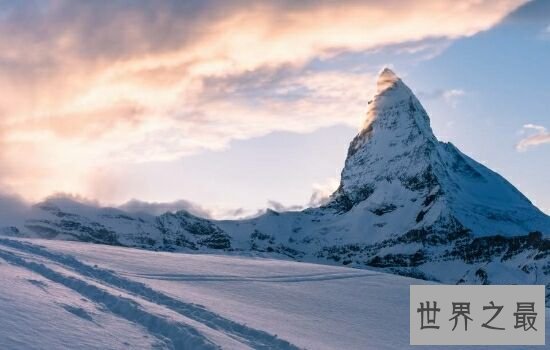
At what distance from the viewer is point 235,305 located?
24.2 m

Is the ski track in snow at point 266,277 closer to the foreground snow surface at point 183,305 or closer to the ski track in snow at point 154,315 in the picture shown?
the foreground snow surface at point 183,305

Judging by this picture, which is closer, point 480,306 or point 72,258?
point 480,306

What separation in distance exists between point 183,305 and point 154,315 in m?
3.32

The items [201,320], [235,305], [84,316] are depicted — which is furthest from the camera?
[235,305]

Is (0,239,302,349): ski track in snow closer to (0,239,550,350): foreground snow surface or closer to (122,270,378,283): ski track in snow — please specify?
(0,239,550,350): foreground snow surface

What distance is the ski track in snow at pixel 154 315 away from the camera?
675 inches

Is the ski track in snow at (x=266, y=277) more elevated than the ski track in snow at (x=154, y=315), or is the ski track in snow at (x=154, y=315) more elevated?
the ski track in snow at (x=266, y=277)

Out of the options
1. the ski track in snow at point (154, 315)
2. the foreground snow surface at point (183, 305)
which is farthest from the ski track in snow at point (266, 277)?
the ski track in snow at point (154, 315)

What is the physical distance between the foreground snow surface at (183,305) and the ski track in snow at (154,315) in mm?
34

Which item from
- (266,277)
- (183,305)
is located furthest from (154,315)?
(266,277)

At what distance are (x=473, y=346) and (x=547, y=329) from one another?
229 inches

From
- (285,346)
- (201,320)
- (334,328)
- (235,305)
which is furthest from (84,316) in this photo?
(334,328)

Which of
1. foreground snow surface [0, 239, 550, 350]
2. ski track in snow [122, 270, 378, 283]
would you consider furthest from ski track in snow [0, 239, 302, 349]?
ski track in snow [122, 270, 378, 283]

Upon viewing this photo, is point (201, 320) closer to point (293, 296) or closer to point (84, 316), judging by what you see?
point (84, 316)
